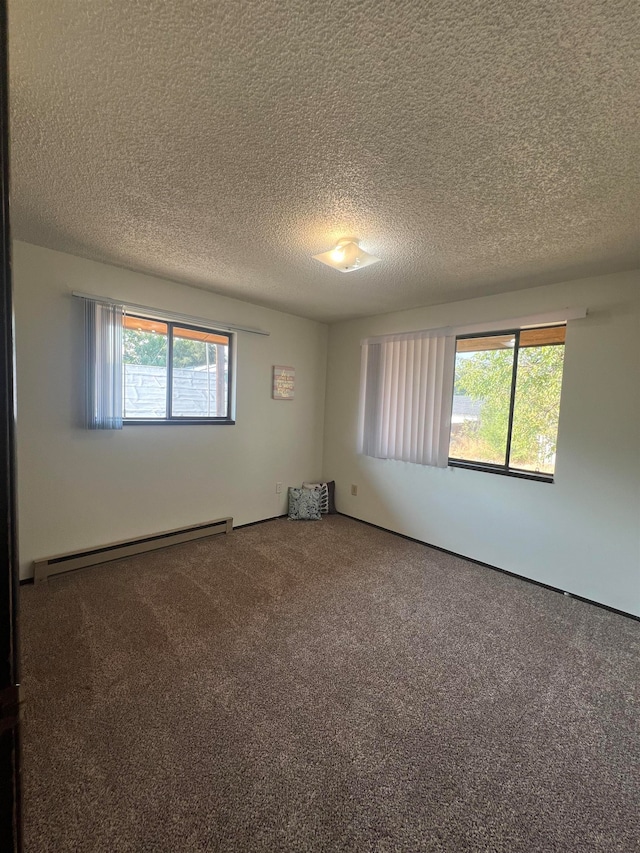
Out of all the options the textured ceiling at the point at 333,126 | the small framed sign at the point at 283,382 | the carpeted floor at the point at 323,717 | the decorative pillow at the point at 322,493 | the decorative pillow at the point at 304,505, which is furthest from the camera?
the decorative pillow at the point at 322,493

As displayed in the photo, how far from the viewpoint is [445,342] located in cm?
335

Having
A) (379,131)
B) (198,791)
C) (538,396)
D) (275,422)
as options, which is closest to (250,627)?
(198,791)

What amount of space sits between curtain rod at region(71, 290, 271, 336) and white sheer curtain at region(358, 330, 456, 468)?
1.34 meters

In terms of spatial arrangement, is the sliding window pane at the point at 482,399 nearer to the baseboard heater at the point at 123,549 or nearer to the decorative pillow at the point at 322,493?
the decorative pillow at the point at 322,493

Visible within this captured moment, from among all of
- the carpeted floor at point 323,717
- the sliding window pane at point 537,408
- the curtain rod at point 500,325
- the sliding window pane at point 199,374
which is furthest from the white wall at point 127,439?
the sliding window pane at point 537,408

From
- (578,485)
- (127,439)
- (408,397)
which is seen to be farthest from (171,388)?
(578,485)

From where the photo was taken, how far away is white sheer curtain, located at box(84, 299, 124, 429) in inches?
106

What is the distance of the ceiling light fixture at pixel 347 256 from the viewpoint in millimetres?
2160

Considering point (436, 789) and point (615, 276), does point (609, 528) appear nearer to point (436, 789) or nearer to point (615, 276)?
point (615, 276)

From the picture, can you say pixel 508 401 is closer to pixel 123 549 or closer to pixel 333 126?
pixel 333 126

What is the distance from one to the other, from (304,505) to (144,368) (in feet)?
7.43

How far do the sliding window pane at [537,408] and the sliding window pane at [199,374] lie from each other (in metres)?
2.75

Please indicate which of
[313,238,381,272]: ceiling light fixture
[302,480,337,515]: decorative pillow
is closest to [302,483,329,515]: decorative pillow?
[302,480,337,515]: decorative pillow

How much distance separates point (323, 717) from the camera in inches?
61.7
